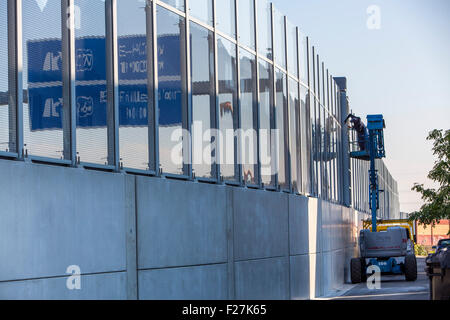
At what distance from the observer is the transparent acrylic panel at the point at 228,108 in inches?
727

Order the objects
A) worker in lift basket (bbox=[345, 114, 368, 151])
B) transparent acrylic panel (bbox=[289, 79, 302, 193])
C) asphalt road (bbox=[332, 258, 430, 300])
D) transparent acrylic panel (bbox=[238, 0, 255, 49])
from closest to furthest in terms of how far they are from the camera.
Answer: transparent acrylic panel (bbox=[238, 0, 255, 49]) → transparent acrylic panel (bbox=[289, 79, 302, 193]) → asphalt road (bbox=[332, 258, 430, 300]) → worker in lift basket (bbox=[345, 114, 368, 151])

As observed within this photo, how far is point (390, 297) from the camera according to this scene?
90.8 feet

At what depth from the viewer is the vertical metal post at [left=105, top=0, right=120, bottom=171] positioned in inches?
525

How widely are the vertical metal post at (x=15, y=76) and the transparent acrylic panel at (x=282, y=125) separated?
515 inches

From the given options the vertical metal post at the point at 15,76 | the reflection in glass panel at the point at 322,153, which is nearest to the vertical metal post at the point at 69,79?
the vertical metal post at the point at 15,76

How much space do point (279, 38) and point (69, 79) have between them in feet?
42.5

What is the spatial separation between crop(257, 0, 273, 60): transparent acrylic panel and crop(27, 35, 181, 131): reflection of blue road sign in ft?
20.5

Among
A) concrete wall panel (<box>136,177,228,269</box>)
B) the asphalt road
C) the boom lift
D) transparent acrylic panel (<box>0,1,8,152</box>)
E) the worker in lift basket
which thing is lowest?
the asphalt road

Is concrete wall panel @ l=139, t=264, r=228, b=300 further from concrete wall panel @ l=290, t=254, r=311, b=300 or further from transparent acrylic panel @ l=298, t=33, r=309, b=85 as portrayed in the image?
transparent acrylic panel @ l=298, t=33, r=309, b=85

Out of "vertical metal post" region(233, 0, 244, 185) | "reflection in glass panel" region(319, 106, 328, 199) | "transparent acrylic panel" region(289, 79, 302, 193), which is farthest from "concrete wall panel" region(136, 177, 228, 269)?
"reflection in glass panel" region(319, 106, 328, 199)

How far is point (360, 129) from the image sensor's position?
42594mm

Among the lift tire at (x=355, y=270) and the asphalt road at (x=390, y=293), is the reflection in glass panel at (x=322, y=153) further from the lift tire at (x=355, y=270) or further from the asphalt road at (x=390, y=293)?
the lift tire at (x=355, y=270)
